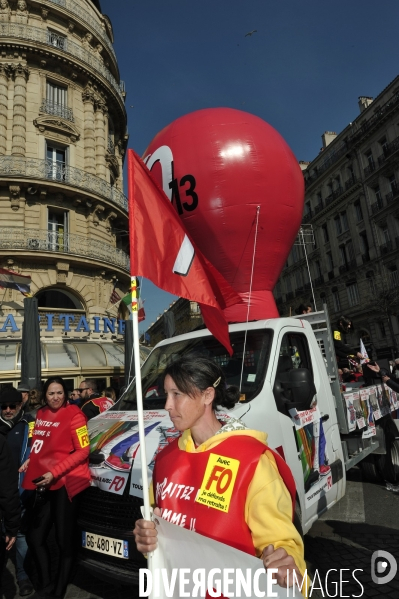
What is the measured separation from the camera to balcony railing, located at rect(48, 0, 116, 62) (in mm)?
21455

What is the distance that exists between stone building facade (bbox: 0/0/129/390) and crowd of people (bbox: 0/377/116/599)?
1454 cm

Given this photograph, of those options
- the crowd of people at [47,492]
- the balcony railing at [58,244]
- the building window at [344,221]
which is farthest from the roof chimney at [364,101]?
the crowd of people at [47,492]

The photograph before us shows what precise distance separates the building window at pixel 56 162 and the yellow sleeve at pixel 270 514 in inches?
780

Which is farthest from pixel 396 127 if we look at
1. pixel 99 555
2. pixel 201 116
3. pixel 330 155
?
pixel 99 555

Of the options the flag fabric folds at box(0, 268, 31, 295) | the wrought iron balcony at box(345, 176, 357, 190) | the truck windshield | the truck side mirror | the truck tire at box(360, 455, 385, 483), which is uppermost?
the wrought iron balcony at box(345, 176, 357, 190)

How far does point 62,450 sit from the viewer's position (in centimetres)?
334

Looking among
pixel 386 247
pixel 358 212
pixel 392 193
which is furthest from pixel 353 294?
pixel 392 193

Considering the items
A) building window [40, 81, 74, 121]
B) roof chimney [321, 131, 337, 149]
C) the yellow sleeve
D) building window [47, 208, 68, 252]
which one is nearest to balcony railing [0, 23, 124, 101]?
building window [40, 81, 74, 121]

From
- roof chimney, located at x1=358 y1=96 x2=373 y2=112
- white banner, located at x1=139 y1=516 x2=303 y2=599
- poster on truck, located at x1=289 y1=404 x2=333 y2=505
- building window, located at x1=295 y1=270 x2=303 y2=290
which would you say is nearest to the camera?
white banner, located at x1=139 y1=516 x2=303 y2=599

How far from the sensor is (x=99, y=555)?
9.46ft

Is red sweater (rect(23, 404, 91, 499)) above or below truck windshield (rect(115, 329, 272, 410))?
below

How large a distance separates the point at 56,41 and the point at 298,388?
23954 millimetres

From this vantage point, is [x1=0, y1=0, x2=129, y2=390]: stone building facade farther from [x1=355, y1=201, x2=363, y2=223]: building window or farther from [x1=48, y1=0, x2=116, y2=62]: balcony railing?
[x1=355, y1=201, x2=363, y2=223]: building window

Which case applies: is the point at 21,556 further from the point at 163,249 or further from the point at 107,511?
the point at 163,249
